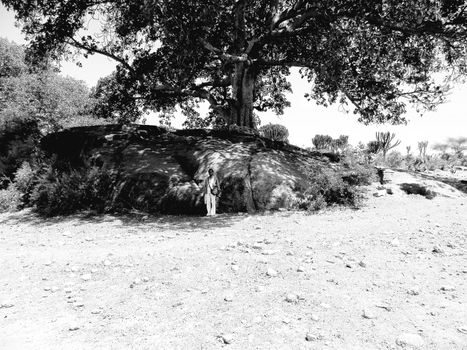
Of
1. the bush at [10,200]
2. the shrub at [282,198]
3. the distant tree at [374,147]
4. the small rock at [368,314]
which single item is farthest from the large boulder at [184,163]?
the distant tree at [374,147]

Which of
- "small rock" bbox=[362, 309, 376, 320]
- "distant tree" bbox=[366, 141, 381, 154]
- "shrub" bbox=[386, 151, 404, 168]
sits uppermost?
"distant tree" bbox=[366, 141, 381, 154]

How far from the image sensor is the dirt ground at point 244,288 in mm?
3578

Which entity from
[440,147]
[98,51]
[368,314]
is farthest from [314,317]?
[440,147]

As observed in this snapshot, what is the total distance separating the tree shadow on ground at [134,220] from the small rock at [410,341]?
600 centimetres

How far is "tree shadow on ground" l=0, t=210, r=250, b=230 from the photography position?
9.48m

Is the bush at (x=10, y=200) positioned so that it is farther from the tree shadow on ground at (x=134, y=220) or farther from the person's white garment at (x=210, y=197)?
the person's white garment at (x=210, y=197)

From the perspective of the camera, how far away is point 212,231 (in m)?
8.53

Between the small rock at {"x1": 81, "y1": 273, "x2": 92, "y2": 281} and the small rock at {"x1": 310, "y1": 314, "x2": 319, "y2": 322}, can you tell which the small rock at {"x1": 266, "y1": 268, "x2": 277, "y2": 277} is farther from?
the small rock at {"x1": 81, "y1": 273, "x2": 92, "y2": 281}

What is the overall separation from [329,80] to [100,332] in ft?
43.0

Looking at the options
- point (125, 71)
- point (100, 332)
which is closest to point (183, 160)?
point (125, 71)

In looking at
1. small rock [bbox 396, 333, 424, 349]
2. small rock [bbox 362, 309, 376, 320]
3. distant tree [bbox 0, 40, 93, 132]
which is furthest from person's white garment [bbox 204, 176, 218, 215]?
distant tree [bbox 0, 40, 93, 132]

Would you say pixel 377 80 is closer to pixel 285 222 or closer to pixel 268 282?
pixel 285 222

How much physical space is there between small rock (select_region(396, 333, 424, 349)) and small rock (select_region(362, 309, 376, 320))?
42 cm

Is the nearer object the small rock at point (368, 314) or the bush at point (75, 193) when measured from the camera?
the small rock at point (368, 314)
